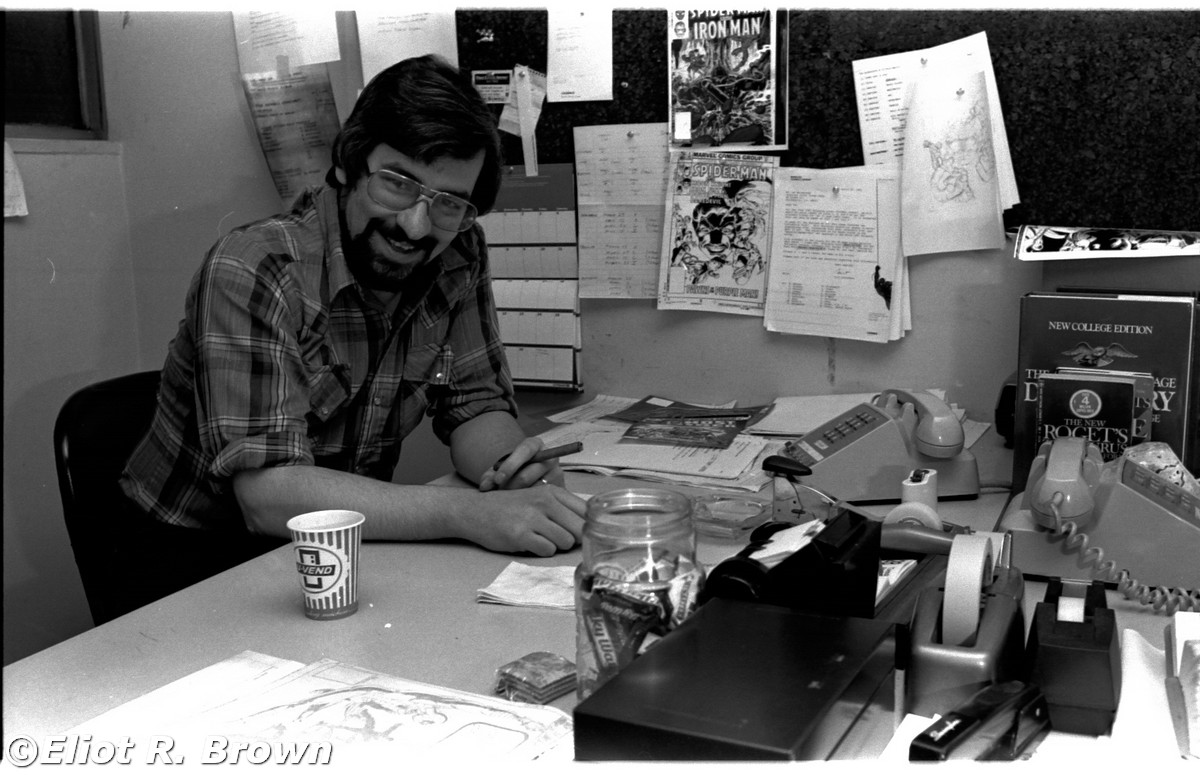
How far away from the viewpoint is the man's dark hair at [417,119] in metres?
1.34

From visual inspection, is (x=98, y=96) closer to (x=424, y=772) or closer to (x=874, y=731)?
(x=424, y=772)

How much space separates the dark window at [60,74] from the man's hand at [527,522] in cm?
139

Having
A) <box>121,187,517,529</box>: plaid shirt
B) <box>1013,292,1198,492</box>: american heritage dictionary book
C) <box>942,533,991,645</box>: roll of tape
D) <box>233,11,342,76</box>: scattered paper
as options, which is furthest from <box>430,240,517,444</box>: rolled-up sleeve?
<box>942,533,991,645</box>: roll of tape

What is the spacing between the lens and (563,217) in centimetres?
198

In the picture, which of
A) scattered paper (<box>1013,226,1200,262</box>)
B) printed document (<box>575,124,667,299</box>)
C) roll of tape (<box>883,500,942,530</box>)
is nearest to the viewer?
roll of tape (<box>883,500,942,530</box>)

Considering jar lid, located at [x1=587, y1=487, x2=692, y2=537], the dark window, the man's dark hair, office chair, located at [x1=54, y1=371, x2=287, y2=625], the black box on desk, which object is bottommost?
office chair, located at [x1=54, y1=371, x2=287, y2=625]

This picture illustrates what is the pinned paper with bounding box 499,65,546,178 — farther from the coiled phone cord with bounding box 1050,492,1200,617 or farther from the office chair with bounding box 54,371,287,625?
the coiled phone cord with bounding box 1050,492,1200,617

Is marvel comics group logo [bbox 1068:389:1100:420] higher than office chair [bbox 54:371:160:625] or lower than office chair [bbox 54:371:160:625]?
higher

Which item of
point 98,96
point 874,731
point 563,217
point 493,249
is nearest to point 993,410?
point 563,217

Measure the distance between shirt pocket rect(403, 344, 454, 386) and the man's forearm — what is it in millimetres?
342

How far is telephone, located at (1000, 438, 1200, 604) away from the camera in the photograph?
38.8 inches

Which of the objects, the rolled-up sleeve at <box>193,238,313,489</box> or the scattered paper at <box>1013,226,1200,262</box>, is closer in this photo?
the rolled-up sleeve at <box>193,238,313,489</box>

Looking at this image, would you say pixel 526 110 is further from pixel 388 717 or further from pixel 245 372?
pixel 388 717

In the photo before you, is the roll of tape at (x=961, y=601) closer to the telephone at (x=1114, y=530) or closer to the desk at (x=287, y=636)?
the desk at (x=287, y=636)
